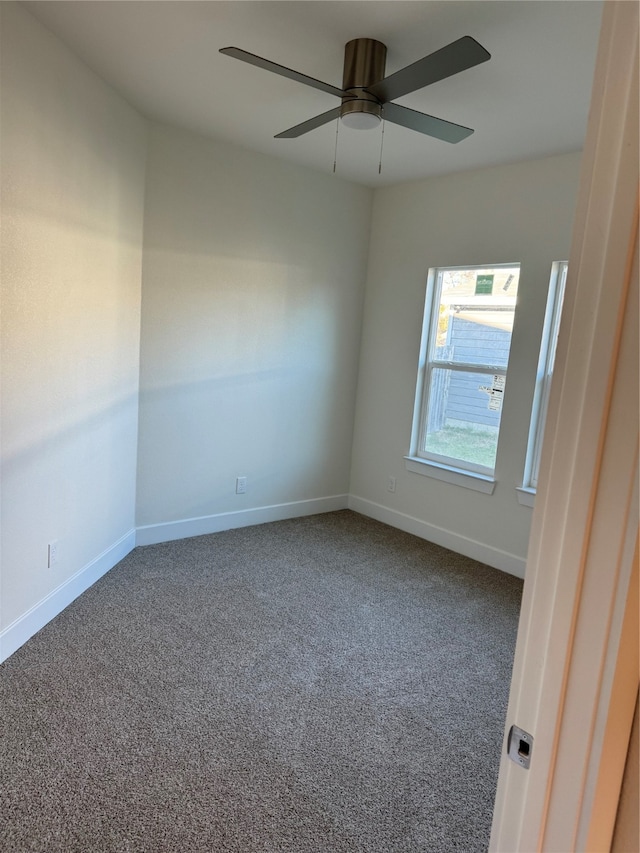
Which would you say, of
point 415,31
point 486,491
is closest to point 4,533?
point 415,31

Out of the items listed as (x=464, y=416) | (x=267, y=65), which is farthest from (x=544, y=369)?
(x=267, y=65)

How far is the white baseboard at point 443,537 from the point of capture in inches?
149

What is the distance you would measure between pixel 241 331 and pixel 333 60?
1.93 meters

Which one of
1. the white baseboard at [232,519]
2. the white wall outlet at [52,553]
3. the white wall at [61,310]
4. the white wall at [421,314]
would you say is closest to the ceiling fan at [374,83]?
the white wall at [61,310]

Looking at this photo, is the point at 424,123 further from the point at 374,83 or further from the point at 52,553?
the point at 52,553

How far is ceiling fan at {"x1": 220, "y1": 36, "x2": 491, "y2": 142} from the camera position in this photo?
1.97 metres

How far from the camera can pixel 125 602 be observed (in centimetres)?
305

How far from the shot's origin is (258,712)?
2242 mm

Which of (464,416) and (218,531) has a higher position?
(464,416)

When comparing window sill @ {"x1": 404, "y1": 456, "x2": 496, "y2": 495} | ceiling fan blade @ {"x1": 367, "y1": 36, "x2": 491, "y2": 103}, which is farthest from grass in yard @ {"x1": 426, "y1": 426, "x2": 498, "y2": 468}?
ceiling fan blade @ {"x1": 367, "y1": 36, "x2": 491, "y2": 103}

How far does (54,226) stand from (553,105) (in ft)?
8.04

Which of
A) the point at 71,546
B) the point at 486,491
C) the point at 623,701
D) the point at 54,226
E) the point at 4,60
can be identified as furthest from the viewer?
the point at 486,491

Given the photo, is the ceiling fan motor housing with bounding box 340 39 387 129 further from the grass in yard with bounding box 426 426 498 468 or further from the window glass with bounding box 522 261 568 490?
the grass in yard with bounding box 426 426 498 468

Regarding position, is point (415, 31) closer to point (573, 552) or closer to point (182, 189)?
point (182, 189)
